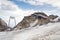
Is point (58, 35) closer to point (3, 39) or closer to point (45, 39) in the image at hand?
point (45, 39)

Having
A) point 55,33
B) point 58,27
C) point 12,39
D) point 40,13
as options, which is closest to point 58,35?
point 55,33

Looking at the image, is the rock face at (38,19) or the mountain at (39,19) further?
the rock face at (38,19)

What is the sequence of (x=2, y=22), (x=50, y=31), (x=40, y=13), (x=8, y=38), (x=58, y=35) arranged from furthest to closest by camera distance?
(x=2, y=22)
(x=40, y=13)
(x=8, y=38)
(x=50, y=31)
(x=58, y=35)

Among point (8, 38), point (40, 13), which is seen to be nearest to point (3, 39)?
point (8, 38)

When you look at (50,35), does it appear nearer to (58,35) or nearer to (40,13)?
(58,35)

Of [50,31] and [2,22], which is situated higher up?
[50,31]

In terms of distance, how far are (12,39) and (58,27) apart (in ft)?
7.51

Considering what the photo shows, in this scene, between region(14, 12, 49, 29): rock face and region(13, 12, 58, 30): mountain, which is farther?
region(14, 12, 49, 29): rock face

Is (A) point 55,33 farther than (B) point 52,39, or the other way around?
(A) point 55,33

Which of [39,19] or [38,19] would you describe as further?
[38,19]

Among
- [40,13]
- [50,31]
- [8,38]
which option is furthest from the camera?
[40,13]

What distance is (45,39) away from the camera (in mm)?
6508

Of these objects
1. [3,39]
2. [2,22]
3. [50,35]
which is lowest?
[2,22]

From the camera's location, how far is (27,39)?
7039 mm
